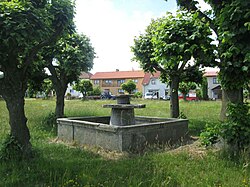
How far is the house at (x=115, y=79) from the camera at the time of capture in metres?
70.4

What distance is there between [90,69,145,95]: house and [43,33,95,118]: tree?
56.5 m

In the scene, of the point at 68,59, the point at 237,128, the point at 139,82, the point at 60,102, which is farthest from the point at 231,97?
the point at 139,82

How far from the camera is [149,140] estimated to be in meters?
7.73

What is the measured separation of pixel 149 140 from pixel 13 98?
4.16 meters

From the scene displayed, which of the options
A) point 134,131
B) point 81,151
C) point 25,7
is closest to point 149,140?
point 134,131

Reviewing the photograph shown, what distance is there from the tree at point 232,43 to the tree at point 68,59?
21.1 feet

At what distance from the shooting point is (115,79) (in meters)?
73.4

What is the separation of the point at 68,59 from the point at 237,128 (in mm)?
8264

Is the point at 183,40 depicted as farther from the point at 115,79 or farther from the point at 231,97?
the point at 115,79

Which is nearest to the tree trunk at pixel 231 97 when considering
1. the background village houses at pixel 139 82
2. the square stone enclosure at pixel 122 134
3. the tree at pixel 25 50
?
the square stone enclosure at pixel 122 134

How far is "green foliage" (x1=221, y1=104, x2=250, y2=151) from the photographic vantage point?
5781 mm

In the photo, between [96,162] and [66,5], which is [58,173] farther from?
[66,5]

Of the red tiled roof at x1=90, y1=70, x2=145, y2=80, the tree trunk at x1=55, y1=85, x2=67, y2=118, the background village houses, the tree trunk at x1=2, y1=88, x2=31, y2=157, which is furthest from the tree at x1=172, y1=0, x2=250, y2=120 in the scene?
the red tiled roof at x1=90, y1=70, x2=145, y2=80

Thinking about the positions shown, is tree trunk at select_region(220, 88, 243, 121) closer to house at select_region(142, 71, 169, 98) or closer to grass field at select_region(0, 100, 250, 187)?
grass field at select_region(0, 100, 250, 187)
